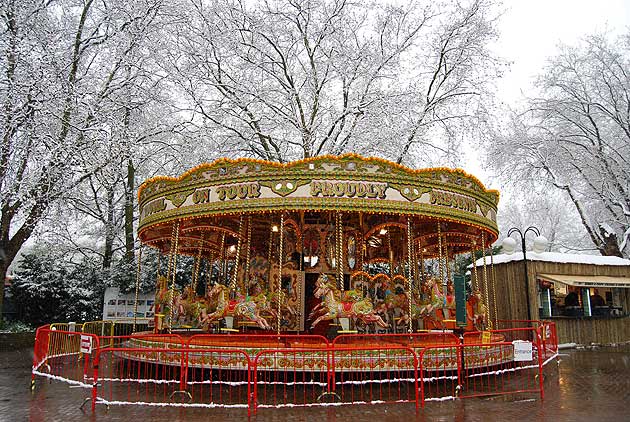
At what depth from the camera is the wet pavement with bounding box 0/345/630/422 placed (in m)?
7.69

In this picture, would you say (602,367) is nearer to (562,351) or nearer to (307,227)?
(562,351)

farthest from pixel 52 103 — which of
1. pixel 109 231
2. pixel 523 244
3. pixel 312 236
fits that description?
pixel 523 244

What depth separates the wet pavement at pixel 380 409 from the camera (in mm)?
7691

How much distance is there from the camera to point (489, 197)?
1459cm

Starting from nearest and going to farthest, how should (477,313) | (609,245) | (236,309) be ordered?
(236,309) → (477,313) → (609,245)

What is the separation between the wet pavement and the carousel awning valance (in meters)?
9.32

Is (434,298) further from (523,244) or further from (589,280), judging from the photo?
(589,280)

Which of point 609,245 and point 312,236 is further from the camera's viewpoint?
point 609,245

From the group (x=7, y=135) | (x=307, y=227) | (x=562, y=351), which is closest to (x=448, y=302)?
(x=307, y=227)

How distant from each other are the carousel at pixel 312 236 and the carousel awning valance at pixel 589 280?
4.73 metres

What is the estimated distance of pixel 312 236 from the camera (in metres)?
14.9

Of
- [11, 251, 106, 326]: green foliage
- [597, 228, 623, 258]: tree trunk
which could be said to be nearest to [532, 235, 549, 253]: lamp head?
[597, 228, 623, 258]: tree trunk

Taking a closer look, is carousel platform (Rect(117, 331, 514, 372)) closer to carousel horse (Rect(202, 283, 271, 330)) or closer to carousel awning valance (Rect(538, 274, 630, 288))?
carousel horse (Rect(202, 283, 271, 330))

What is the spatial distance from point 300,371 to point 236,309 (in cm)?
261
